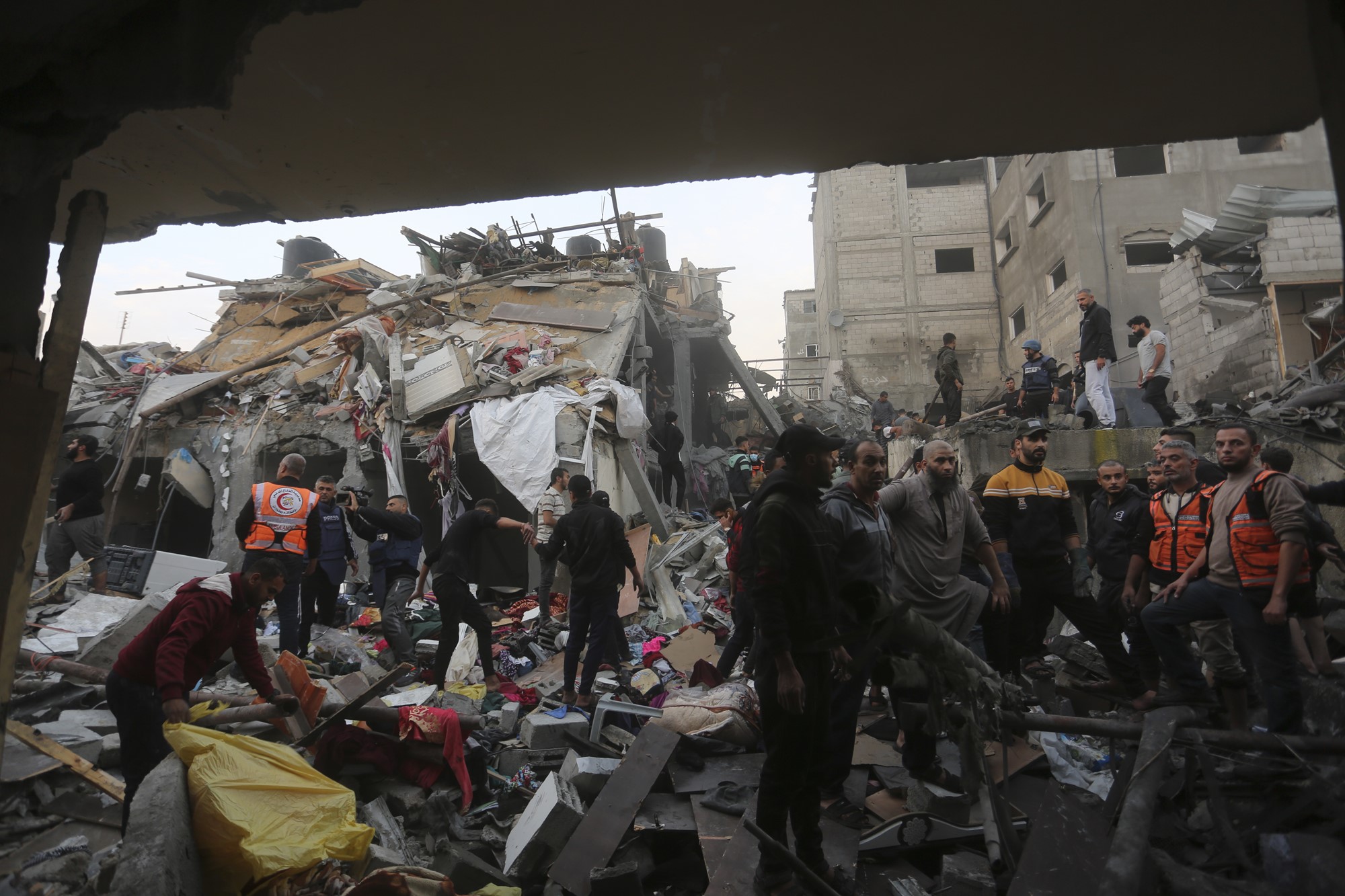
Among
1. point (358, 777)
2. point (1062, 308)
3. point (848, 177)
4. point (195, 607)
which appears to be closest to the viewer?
point (195, 607)

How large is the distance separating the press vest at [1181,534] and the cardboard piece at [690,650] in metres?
3.95

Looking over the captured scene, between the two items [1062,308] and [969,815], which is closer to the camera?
[969,815]

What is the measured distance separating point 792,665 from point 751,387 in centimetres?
1542

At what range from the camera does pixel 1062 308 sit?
19969mm

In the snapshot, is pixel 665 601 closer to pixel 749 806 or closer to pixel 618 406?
Answer: pixel 618 406

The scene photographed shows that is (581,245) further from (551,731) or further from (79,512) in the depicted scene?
(551,731)

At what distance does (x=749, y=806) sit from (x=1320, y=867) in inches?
86.3

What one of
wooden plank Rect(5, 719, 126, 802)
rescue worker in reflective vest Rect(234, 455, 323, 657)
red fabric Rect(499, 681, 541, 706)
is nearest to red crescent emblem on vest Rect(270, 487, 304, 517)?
rescue worker in reflective vest Rect(234, 455, 323, 657)

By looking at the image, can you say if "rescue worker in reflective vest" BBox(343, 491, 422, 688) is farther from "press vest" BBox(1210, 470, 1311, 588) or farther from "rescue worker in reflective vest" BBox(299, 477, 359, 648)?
"press vest" BBox(1210, 470, 1311, 588)

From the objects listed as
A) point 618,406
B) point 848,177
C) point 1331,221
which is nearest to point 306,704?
point 618,406

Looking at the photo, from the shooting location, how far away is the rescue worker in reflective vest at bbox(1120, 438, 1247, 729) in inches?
169

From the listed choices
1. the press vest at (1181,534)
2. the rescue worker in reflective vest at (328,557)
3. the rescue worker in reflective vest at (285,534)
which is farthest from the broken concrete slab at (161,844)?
the press vest at (1181,534)

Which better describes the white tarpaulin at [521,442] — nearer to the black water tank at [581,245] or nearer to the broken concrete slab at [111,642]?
the broken concrete slab at [111,642]

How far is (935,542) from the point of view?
4.25 meters
